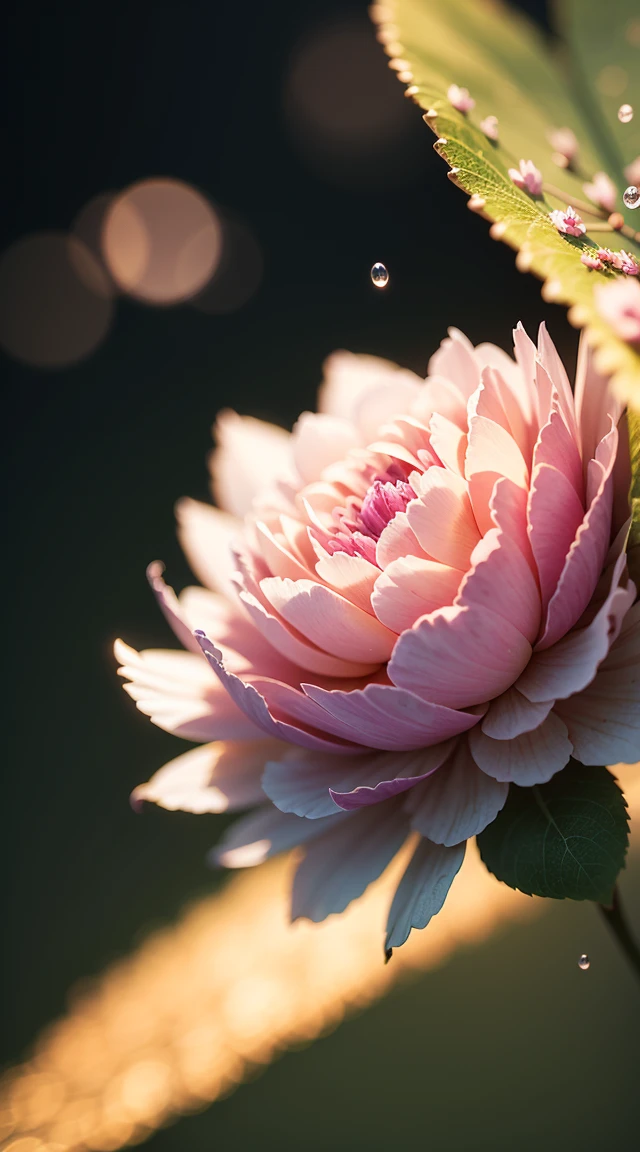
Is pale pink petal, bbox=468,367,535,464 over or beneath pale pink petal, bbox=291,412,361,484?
beneath

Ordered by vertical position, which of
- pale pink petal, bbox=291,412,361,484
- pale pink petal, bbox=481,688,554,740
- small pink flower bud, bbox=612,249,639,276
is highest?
pale pink petal, bbox=291,412,361,484

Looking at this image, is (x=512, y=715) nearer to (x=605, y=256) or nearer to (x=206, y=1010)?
(x=605, y=256)

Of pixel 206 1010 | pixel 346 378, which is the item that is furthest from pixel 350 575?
pixel 206 1010

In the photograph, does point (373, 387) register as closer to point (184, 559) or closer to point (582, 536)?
point (582, 536)

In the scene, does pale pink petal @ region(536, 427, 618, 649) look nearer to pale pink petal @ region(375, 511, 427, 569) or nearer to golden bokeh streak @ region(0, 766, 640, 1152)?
pale pink petal @ region(375, 511, 427, 569)

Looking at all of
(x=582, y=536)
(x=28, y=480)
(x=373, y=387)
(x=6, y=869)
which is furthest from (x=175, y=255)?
(x=582, y=536)

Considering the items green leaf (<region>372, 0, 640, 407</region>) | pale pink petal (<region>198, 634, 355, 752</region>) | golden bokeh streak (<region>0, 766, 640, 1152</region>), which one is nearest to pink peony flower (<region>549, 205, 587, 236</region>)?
green leaf (<region>372, 0, 640, 407</region>)
